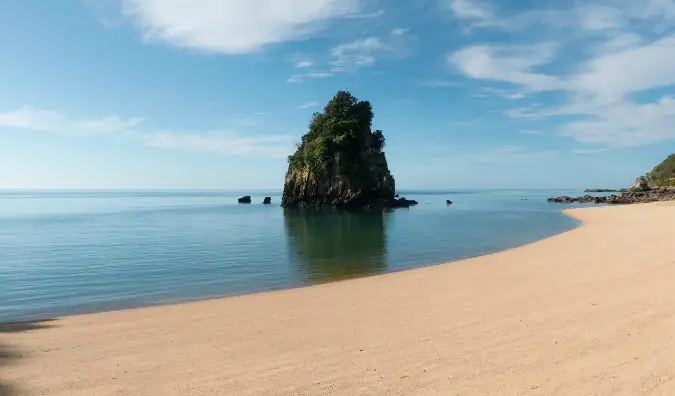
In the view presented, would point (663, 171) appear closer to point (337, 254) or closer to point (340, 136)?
point (340, 136)

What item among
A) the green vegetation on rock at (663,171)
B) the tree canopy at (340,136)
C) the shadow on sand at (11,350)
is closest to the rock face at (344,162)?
the tree canopy at (340,136)

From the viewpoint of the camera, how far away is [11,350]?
356 inches

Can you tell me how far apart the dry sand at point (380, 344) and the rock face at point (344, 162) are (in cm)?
7492

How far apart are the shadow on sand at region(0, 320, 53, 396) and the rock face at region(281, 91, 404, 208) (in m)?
77.2

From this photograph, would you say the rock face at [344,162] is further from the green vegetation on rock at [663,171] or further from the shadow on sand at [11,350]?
the green vegetation on rock at [663,171]

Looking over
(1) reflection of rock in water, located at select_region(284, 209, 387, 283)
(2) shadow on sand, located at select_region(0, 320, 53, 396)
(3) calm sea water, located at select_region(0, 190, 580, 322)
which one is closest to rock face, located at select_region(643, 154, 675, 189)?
(3) calm sea water, located at select_region(0, 190, 580, 322)

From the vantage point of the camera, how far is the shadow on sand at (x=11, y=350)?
686 centimetres

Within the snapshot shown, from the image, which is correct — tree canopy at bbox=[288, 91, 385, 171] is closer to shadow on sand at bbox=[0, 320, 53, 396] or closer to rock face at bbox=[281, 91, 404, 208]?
rock face at bbox=[281, 91, 404, 208]

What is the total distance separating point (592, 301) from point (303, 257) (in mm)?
17728

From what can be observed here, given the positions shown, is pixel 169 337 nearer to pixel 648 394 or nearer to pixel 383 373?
pixel 383 373

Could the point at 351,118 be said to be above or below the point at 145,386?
above

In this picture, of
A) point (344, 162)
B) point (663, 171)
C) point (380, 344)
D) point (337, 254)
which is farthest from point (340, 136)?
point (663, 171)

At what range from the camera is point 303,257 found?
86.9 ft

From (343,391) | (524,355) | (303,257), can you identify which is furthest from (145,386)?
(303,257)
